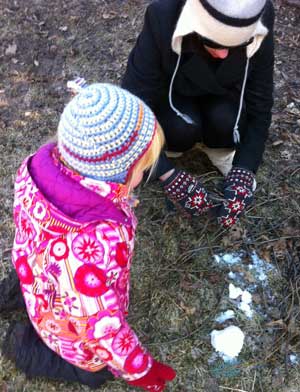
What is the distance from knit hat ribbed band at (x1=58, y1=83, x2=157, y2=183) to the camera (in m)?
1.38

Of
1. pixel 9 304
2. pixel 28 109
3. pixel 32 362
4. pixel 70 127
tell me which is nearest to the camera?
pixel 70 127

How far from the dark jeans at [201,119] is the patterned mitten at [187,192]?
0.16 metres

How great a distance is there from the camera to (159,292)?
2.38 metres

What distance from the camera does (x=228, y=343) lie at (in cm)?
221

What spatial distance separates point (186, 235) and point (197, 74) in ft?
2.73

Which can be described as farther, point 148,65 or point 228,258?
point 228,258

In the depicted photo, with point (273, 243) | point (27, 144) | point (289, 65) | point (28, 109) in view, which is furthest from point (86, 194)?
point (289, 65)

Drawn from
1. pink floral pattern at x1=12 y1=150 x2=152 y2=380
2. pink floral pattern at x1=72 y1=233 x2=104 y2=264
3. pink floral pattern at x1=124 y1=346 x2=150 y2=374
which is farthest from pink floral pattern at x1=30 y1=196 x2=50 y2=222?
pink floral pattern at x1=124 y1=346 x2=150 y2=374

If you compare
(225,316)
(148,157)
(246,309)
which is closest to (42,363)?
(225,316)

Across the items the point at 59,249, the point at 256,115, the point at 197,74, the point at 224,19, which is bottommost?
the point at 256,115

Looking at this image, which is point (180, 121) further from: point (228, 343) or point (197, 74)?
point (228, 343)

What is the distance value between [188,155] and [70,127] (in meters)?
1.54

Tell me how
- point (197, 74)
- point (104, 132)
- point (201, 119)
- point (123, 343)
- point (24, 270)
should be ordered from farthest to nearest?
1. point (201, 119)
2. point (197, 74)
3. point (24, 270)
4. point (123, 343)
5. point (104, 132)

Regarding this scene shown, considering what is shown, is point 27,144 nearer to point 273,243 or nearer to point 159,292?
point 159,292
